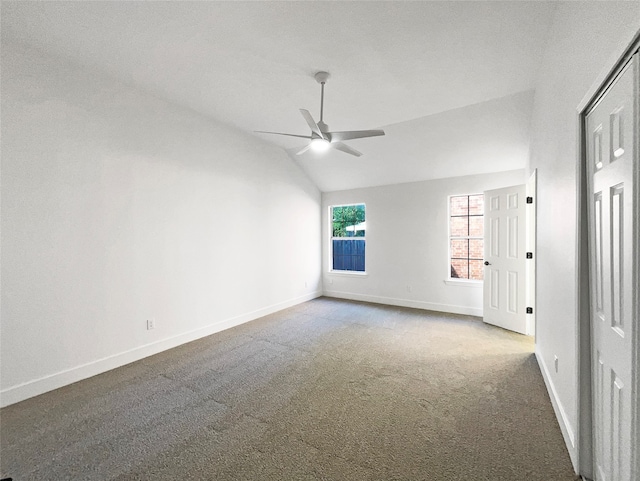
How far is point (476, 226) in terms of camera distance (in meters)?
4.78

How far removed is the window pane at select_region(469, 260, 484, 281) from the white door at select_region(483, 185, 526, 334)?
0.59 m

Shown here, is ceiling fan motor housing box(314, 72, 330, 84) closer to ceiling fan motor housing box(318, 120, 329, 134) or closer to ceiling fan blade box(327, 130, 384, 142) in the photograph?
ceiling fan motor housing box(318, 120, 329, 134)

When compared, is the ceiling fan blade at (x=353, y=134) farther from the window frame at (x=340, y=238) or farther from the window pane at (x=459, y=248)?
the window pane at (x=459, y=248)

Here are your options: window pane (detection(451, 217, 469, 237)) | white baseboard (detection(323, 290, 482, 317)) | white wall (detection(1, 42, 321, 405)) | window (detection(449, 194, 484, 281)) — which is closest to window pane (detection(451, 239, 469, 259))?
window (detection(449, 194, 484, 281))

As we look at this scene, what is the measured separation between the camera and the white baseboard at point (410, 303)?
463 cm

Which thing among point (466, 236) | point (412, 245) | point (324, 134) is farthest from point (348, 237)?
point (324, 134)

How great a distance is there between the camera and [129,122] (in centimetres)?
295

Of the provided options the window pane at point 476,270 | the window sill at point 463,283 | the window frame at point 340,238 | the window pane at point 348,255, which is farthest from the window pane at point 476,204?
the window pane at point 348,255

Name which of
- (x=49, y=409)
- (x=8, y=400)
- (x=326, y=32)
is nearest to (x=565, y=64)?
(x=326, y=32)

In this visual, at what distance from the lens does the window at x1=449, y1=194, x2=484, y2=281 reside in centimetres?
477

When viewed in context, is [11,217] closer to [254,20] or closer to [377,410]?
[254,20]

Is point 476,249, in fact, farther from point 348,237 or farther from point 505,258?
point 348,237

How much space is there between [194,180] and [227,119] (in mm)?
983

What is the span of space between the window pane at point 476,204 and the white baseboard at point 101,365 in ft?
14.0
